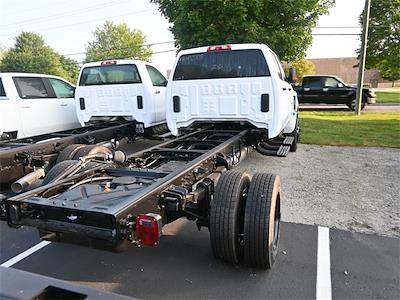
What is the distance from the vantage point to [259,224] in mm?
2951

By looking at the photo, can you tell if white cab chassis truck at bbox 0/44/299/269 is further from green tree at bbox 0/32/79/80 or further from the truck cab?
green tree at bbox 0/32/79/80

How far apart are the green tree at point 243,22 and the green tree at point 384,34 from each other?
44.5 ft

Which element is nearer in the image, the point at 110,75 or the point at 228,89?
the point at 228,89

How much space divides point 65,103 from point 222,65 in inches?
184

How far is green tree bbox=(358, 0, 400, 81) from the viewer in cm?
2333

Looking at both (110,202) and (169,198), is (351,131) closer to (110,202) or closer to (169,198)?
(169,198)

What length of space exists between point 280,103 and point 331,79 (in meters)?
14.8

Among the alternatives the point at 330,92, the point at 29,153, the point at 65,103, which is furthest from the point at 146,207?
the point at 330,92

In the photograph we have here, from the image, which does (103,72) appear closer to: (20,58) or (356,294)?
(356,294)

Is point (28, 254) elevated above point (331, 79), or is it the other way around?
point (331, 79)

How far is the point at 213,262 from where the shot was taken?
3.35 metres

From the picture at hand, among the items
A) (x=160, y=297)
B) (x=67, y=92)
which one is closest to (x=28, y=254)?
(x=160, y=297)

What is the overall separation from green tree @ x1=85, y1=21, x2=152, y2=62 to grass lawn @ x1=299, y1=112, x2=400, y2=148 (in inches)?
1913

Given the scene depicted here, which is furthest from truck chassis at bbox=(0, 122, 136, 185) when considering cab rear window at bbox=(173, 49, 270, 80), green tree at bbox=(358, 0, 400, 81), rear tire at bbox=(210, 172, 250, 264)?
green tree at bbox=(358, 0, 400, 81)
